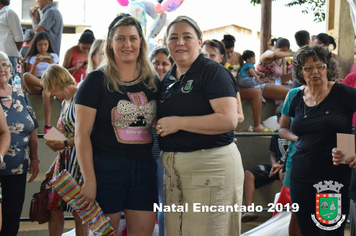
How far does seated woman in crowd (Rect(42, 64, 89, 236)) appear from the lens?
3215 millimetres

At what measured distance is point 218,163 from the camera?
2.40 metres

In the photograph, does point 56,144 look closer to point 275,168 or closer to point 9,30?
point 275,168

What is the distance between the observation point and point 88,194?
7.88 feet

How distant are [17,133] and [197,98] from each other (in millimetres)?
1722

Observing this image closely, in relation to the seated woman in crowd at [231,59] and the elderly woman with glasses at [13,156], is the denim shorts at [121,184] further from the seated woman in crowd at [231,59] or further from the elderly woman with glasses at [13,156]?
the seated woman in crowd at [231,59]

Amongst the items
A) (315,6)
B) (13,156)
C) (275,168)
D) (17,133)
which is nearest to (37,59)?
(17,133)

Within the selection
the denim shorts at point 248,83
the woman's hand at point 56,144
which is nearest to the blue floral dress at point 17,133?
the woman's hand at point 56,144

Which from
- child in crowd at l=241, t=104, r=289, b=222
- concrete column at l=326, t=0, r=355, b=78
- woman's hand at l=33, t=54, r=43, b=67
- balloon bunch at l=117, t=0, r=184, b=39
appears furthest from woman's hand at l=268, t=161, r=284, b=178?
balloon bunch at l=117, t=0, r=184, b=39

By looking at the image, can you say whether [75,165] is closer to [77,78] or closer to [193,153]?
[193,153]

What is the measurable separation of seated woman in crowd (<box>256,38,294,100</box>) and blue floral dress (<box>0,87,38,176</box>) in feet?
13.0

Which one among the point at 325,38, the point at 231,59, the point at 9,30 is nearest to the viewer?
the point at 325,38

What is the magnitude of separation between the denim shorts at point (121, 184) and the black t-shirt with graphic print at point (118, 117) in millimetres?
46

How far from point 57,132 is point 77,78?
10.9 ft

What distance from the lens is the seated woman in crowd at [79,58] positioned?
6273 millimetres
